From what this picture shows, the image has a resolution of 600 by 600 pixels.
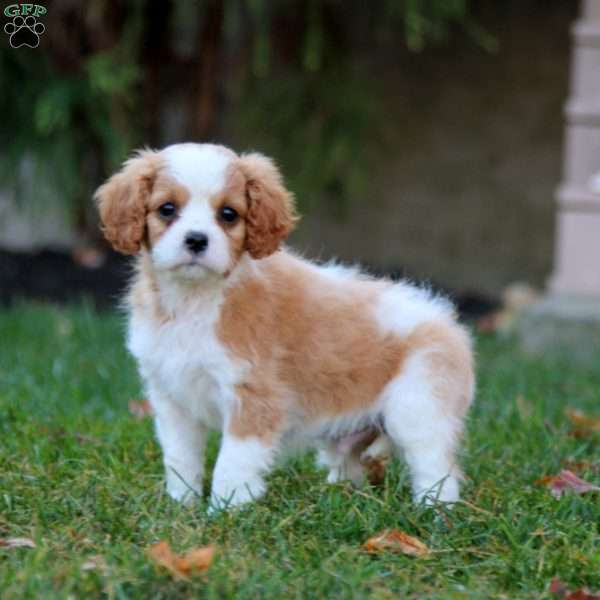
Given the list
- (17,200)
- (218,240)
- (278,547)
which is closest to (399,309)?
(218,240)

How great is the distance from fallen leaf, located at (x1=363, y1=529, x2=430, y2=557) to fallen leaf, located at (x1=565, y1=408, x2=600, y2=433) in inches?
81.4

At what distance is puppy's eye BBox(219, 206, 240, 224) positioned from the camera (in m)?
4.42

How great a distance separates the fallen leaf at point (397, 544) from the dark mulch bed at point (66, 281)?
591 cm

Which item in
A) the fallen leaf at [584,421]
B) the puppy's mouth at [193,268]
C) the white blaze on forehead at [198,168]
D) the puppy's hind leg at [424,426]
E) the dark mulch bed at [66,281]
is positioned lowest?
the dark mulch bed at [66,281]

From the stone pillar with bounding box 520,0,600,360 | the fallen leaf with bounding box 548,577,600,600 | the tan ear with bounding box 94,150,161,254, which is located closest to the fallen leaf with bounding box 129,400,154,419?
the tan ear with bounding box 94,150,161,254

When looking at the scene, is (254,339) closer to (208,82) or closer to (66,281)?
(66,281)

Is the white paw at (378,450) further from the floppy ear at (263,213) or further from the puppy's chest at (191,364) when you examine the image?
the floppy ear at (263,213)

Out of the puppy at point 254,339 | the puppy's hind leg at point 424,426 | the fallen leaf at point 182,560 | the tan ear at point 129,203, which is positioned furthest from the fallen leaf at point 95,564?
the puppy's hind leg at point 424,426

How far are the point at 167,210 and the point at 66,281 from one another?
19.9ft

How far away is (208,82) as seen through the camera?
10914 millimetres

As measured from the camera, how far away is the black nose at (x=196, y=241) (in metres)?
4.27

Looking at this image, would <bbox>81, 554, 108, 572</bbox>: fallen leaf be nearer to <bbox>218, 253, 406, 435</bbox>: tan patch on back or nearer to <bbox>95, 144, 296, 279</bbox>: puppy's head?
<bbox>218, 253, 406, 435</bbox>: tan patch on back

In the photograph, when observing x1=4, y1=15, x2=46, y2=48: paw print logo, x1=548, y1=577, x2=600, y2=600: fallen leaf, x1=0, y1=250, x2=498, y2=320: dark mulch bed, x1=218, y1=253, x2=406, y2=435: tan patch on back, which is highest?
x1=4, y1=15, x2=46, y2=48: paw print logo

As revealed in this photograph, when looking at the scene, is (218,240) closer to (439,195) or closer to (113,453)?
(113,453)
